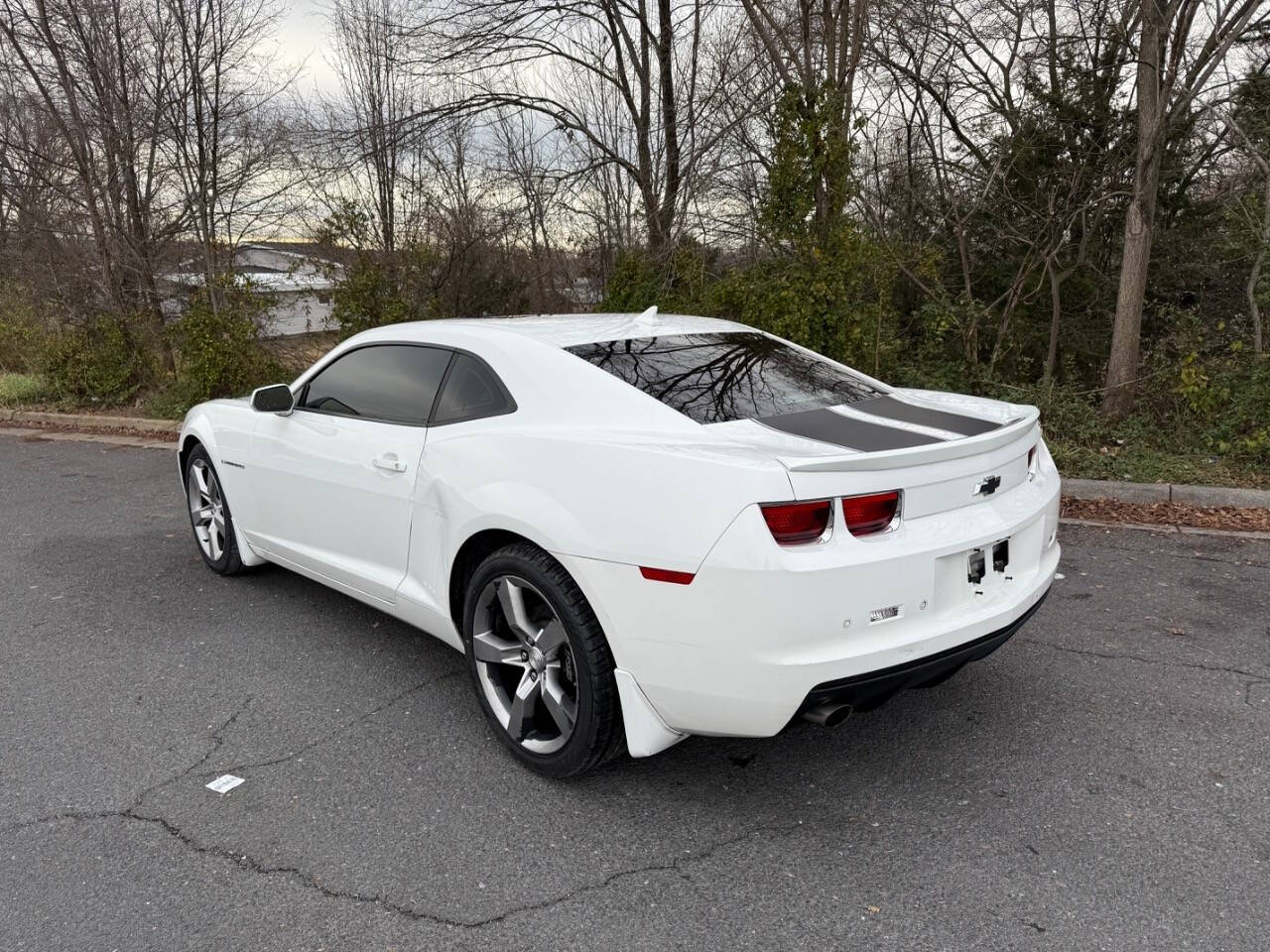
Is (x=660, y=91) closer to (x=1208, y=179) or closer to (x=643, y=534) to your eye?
(x=1208, y=179)

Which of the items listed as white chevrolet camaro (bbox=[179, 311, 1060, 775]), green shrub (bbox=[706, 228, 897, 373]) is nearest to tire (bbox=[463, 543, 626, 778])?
white chevrolet camaro (bbox=[179, 311, 1060, 775])

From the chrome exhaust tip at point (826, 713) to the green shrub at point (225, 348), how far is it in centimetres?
969

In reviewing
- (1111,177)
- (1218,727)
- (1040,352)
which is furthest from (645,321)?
(1040,352)

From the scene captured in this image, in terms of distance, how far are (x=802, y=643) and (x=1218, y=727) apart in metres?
1.86

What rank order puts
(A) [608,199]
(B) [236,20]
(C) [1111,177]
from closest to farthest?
(C) [1111,177], (B) [236,20], (A) [608,199]

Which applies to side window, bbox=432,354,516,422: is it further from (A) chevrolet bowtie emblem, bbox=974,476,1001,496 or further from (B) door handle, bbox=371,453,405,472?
(A) chevrolet bowtie emblem, bbox=974,476,1001,496

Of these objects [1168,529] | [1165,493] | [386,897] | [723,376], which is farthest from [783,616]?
[1165,493]

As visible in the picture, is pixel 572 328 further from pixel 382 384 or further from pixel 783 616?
pixel 783 616

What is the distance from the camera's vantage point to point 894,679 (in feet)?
8.43

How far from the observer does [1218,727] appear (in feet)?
10.6

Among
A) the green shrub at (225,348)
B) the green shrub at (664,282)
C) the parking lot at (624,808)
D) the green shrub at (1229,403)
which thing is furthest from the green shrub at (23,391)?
the green shrub at (1229,403)

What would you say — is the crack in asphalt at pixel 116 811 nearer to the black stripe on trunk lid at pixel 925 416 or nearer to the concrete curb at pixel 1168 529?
the black stripe on trunk lid at pixel 925 416

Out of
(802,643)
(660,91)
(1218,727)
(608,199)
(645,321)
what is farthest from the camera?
(608,199)

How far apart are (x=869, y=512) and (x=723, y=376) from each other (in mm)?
924
